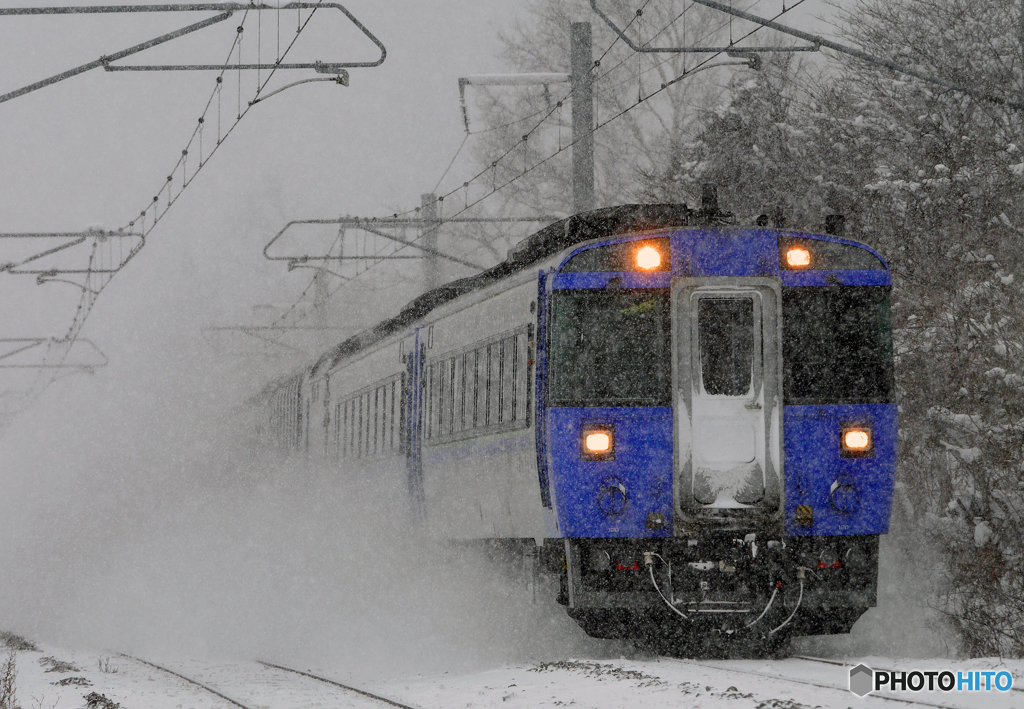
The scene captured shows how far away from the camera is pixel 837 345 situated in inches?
381

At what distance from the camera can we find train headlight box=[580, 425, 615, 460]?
9508 millimetres

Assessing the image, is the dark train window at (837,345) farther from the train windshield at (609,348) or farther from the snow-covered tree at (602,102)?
the snow-covered tree at (602,102)

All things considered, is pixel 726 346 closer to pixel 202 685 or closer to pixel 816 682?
pixel 816 682

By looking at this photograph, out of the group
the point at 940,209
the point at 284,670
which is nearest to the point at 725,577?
the point at 284,670

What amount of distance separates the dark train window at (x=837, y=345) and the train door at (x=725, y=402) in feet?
0.51

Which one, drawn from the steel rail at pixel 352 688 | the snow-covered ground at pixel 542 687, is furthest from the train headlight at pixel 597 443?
the steel rail at pixel 352 688

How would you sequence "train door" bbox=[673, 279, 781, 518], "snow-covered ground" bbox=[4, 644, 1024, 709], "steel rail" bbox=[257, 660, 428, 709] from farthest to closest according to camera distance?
"train door" bbox=[673, 279, 781, 518] < "steel rail" bbox=[257, 660, 428, 709] < "snow-covered ground" bbox=[4, 644, 1024, 709]

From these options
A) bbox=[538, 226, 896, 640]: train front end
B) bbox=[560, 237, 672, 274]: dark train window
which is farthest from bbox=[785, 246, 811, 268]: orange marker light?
bbox=[560, 237, 672, 274]: dark train window

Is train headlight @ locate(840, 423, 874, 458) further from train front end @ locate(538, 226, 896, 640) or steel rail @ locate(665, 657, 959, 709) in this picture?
steel rail @ locate(665, 657, 959, 709)

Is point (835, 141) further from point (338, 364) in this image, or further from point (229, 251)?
point (229, 251)

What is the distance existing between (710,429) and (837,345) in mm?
1070

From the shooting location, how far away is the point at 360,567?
16641 mm

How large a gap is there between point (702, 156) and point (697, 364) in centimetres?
969

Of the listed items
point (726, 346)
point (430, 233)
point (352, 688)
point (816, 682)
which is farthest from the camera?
point (430, 233)
